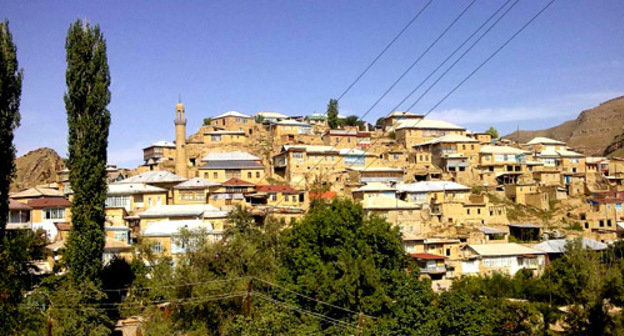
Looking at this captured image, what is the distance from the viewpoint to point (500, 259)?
4122 cm

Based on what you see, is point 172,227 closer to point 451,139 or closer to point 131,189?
point 131,189

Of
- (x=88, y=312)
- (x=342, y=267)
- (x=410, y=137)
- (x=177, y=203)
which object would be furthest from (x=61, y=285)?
(x=410, y=137)

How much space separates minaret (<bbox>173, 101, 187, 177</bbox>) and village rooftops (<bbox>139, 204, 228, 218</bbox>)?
13.4 m

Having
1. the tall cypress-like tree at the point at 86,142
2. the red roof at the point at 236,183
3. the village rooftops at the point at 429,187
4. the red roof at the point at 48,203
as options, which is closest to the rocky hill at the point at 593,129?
the village rooftops at the point at 429,187

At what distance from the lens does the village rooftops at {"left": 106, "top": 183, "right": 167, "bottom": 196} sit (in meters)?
45.4

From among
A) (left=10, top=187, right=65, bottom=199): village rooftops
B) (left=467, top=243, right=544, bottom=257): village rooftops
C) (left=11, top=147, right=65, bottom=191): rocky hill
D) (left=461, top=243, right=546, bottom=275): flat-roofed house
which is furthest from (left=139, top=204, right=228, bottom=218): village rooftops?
(left=11, top=147, right=65, bottom=191): rocky hill

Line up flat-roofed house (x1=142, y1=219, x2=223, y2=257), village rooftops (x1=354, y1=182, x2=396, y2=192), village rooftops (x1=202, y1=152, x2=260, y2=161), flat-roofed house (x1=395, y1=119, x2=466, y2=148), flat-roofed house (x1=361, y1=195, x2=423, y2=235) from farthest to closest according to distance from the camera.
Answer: flat-roofed house (x1=395, y1=119, x2=466, y2=148) → village rooftops (x1=202, y1=152, x2=260, y2=161) → village rooftops (x1=354, y1=182, x2=396, y2=192) → flat-roofed house (x1=361, y1=195, x2=423, y2=235) → flat-roofed house (x1=142, y1=219, x2=223, y2=257)

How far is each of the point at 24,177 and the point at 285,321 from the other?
4945 centimetres

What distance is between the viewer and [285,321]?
944 inches

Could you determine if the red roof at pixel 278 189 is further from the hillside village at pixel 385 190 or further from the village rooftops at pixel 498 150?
the village rooftops at pixel 498 150

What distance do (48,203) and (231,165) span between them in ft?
62.4

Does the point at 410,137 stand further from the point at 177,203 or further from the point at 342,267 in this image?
the point at 342,267

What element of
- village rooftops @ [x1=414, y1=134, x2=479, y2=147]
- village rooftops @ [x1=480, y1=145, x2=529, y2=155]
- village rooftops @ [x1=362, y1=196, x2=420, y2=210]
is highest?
village rooftops @ [x1=414, y1=134, x2=479, y2=147]

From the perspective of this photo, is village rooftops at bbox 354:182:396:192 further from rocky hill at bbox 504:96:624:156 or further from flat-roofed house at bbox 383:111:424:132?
rocky hill at bbox 504:96:624:156
